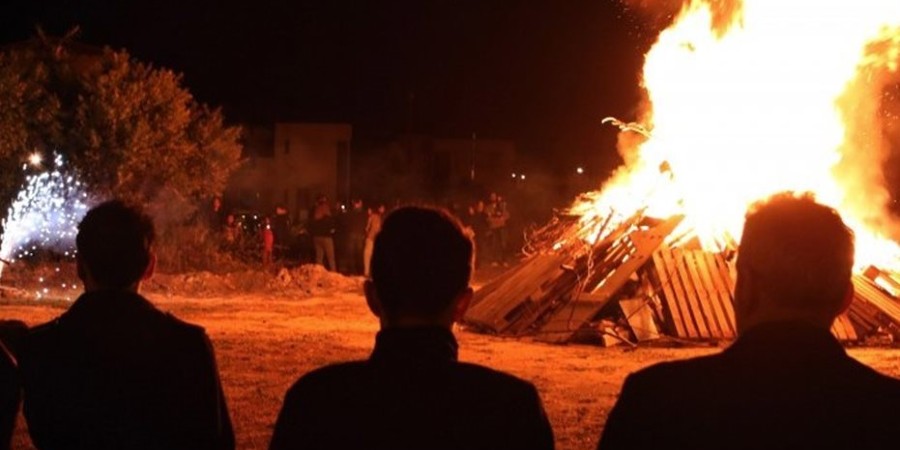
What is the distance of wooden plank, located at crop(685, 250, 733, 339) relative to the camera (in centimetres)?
1378

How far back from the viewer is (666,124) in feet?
52.8

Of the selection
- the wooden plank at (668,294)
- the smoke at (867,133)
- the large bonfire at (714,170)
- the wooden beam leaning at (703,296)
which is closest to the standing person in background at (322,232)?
the large bonfire at (714,170)

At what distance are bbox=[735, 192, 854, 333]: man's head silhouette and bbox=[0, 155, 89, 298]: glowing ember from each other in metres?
21.2

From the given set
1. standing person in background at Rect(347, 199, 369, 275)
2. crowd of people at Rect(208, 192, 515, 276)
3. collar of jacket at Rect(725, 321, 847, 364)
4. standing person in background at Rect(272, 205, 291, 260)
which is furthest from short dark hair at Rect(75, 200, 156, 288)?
standing person in background at Rect(272, 205, 291, 260)

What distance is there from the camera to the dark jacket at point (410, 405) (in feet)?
8.51

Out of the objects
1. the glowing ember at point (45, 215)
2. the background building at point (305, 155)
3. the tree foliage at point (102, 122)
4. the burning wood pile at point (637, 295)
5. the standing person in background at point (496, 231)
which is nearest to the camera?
the burning wood pile at point (637, 295)

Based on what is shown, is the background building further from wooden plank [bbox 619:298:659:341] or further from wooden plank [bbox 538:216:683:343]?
wooden plank [bbox 619:298:659:341]

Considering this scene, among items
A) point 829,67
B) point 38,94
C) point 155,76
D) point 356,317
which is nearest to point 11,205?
point 38,94

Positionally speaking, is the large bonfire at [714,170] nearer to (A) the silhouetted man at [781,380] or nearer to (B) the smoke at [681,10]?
(B) the smoke at [681,10]

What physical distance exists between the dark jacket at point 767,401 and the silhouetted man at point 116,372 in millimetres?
1321

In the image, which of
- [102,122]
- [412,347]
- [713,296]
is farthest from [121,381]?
[102,122]

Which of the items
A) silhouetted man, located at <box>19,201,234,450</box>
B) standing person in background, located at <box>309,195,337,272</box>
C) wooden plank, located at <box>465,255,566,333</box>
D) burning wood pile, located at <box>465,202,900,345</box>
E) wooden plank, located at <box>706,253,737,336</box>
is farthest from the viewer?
standing person in background, located at <box>309,195,337,272</box>

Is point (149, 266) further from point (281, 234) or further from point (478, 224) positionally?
point (478, 224)

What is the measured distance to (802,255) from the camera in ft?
8.50
